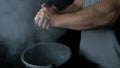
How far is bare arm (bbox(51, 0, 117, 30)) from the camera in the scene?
1182mm

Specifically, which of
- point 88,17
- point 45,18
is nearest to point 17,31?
point 45,18

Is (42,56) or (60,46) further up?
(60,46)

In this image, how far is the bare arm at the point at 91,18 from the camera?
3.88 ft

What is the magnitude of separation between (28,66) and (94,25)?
0.47 metres

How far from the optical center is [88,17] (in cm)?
121

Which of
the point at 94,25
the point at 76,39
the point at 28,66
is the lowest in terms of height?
the point at 76,39

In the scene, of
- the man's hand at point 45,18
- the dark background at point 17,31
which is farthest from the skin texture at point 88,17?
the dark background at point 17,31

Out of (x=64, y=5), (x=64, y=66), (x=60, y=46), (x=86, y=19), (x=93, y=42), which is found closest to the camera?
(x=86, y=19)

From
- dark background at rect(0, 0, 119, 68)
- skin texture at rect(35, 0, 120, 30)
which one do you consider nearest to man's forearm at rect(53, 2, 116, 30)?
skin texture at rect(35, 0, 120, 30)

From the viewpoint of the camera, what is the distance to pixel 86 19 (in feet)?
3.98

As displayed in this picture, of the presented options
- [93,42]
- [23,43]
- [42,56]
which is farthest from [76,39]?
[93,42]

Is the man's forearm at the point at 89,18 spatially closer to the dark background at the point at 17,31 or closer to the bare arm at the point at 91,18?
the bare arm at the point at 91,18

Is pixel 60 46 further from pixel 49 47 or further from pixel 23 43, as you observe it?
pixel 23 43

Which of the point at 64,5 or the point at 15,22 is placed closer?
the point at 15,22
